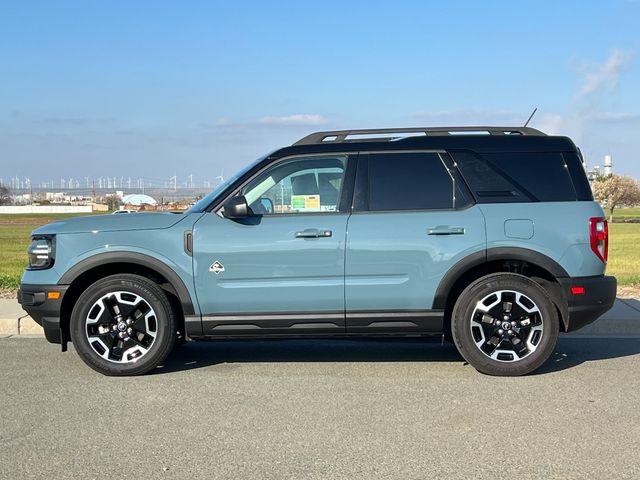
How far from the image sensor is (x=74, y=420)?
4426 millimetres

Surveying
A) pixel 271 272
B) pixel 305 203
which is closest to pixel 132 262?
pixel 271 272

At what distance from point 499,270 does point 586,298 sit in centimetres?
72

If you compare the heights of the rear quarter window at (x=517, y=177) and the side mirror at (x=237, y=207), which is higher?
the rear quarter window at (x=517, y=177)

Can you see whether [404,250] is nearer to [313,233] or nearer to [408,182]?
[408,182]

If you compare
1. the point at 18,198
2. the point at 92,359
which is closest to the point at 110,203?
the point at 18,198

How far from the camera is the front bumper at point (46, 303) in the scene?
17.7 ft

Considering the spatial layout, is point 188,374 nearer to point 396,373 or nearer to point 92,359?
point 92,359

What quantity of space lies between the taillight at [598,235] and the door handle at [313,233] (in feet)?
6.96

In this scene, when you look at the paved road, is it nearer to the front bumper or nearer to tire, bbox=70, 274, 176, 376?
tire, bbox=70, 274, 176, 376

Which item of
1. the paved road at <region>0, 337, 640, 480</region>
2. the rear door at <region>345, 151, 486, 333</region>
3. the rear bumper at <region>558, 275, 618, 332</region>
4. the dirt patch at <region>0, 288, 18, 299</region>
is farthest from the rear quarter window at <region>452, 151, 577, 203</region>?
the dirt patch at <region>0, 288, 18, 299</region>

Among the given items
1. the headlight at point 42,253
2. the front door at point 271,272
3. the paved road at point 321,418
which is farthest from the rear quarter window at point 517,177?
the headlight at point 42,253

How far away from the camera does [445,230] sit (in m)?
5.36

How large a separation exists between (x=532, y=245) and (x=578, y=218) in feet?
1.42

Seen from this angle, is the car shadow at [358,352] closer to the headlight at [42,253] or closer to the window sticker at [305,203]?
the headlight at [42,253]
